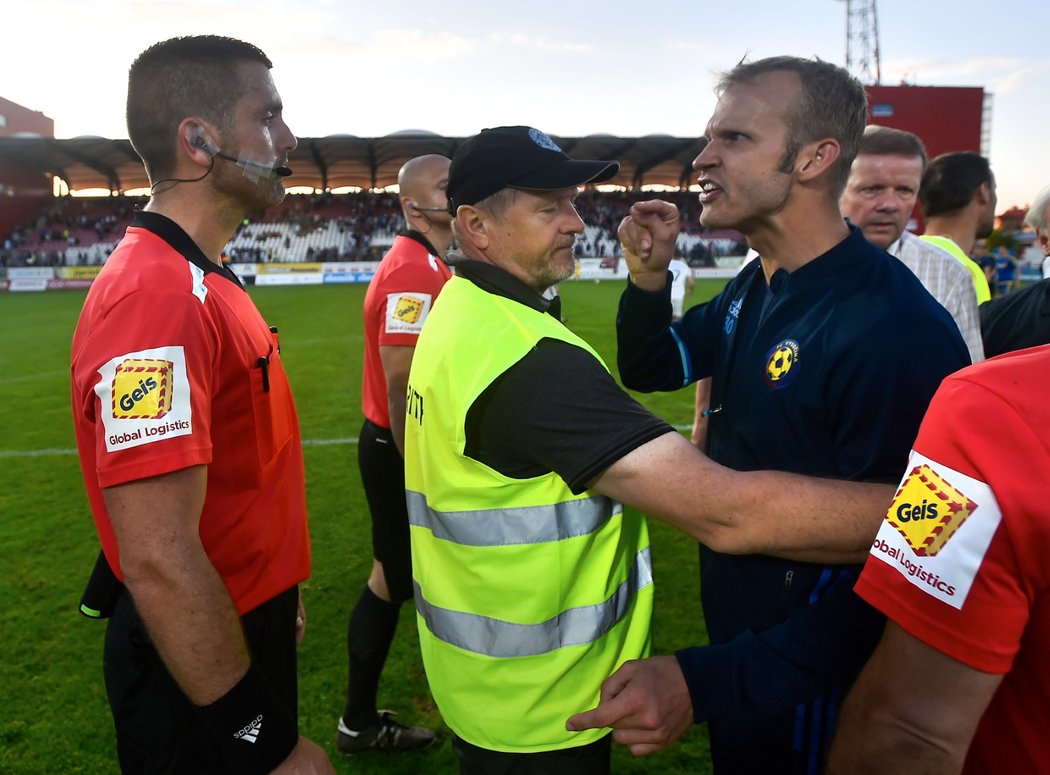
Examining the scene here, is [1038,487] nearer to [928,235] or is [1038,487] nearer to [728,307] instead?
[728,307]

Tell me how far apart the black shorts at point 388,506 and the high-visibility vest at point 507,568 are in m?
1.55

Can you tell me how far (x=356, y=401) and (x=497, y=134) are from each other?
8.14 meters

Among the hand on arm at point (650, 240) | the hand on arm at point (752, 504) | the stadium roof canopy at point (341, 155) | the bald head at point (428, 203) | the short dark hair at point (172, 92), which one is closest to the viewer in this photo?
the hand on arm at point (752, 504)

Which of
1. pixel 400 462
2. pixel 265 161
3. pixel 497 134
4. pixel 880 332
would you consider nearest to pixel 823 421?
pixel 880 332

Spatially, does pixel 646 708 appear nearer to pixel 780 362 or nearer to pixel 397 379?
pixel 780 362

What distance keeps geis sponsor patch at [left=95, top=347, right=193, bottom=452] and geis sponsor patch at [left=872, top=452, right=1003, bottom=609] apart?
1.46m

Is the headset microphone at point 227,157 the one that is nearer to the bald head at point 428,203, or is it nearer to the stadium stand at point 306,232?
the bald head at point 428,203

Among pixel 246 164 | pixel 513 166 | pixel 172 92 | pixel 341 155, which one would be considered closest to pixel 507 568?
pixel 513 166

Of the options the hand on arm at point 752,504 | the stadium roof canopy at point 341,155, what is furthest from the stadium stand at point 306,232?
the hand on arm at point 752,504

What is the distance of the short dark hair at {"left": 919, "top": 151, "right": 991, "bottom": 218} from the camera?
4371mm

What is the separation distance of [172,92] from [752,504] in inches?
78.6

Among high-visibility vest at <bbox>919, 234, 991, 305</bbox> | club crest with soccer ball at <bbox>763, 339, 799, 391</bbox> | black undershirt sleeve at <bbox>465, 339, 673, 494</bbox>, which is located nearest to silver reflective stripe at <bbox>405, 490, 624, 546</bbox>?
black undershirt sleeve at <bbox>465, 339, 673, 494</bbox>

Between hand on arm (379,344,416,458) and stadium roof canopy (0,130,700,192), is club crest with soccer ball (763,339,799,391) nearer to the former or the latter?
hand on arm (379,344,416,458)

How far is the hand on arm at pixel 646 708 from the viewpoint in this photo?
153 centimetres
